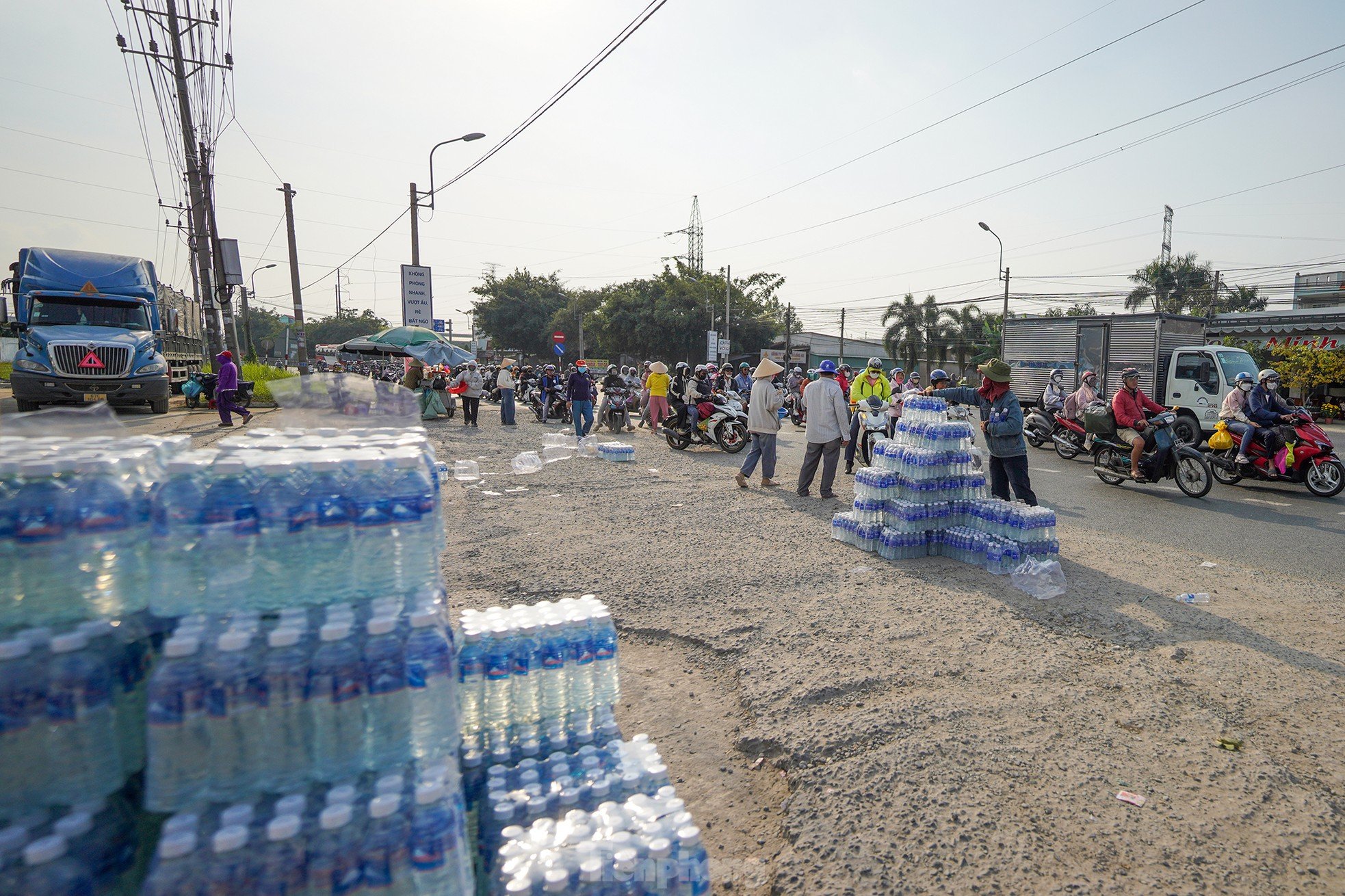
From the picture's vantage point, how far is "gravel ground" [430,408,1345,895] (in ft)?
8.25

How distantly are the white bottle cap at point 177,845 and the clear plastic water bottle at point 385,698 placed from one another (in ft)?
1.28

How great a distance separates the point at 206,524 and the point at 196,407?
22.9 metres

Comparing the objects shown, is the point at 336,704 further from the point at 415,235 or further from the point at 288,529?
the point at 415,235

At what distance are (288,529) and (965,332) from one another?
49762mm

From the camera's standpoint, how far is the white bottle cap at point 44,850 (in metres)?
1.52

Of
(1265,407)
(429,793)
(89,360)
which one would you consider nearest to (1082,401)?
(1265,407)

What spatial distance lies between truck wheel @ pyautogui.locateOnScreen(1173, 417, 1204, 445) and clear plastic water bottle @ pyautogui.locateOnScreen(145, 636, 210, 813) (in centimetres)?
→ 1641

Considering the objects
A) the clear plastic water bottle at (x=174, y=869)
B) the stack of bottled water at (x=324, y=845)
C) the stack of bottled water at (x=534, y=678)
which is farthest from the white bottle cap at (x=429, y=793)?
the stack of bottled water at (x=534, y=678)

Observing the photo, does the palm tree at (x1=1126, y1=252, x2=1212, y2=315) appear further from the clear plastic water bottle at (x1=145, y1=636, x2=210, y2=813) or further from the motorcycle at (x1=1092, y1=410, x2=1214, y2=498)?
the clear plastic water bottle at (x1=145, y1=636, x2=210, y2=813)

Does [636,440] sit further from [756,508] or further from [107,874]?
[107,874]

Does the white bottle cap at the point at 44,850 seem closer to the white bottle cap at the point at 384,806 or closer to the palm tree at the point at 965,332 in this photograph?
the white bottle cap at the point at 384,806

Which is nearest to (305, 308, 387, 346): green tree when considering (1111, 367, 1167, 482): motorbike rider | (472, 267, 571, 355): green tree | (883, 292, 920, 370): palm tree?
(472, 267, 571, 355): green tree

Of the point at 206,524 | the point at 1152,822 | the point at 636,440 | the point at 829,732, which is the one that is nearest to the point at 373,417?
the point at 206,524

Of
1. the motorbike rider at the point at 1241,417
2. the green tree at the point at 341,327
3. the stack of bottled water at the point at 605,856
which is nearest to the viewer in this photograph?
the stack of bottled water at the point at 605,856
